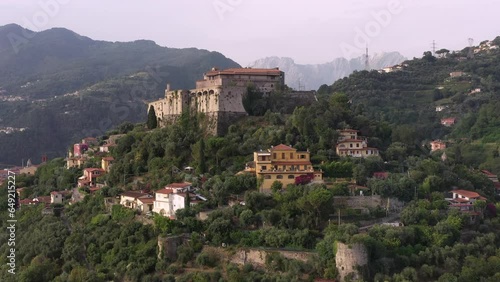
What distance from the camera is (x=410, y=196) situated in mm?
32156

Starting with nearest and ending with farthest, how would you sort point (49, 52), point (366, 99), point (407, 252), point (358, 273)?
point (358, 273), point (407, 252), point (366, 99), point (49, 52)

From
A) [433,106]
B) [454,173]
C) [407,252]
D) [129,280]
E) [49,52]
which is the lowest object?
[129,280]

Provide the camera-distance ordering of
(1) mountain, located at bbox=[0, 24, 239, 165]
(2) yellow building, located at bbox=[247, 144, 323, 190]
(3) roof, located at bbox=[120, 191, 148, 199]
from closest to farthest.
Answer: (2) yellow building, located at bbox=[247, 144, 323, 190], (3) roof, located at bbox=[120, 191, 148, 199], (1) mountain, located at bbox=[0, 24, 239, 165]

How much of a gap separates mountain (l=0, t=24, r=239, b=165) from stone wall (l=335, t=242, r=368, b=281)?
237ft

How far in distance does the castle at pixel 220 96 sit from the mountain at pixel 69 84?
49.9m

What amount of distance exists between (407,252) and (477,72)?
204 ft

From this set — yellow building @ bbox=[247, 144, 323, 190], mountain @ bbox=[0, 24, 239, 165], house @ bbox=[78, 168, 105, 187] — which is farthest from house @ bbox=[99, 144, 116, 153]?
mountain @ bbox=[0, 24, 239, 165]

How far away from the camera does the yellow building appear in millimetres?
32812

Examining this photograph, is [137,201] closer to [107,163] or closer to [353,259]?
[107,163]

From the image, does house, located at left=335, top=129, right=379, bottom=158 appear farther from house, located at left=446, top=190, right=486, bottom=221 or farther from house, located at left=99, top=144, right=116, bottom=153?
house, located at left=99, top=144, right=116, bottom=153

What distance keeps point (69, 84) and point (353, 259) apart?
120061mm

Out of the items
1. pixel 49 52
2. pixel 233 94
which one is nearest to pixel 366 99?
pixel 233 94

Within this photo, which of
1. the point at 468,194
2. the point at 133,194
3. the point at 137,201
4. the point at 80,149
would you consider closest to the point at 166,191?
the point at 137,201

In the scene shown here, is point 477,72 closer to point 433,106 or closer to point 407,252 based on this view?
point 433,106
